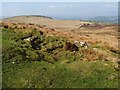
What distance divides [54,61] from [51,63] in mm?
737

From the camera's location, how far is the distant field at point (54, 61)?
94.5 feet

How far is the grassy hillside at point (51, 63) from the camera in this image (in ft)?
94.2

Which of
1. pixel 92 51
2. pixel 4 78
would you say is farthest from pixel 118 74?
pixel 4 78

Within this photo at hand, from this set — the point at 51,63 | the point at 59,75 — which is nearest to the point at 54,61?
the point at 51,63

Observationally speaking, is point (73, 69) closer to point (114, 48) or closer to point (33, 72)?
point (33, 72)

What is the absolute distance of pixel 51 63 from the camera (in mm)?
31844

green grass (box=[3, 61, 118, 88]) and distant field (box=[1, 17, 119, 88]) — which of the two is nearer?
green grass (box=[3, 61, 118, 88])

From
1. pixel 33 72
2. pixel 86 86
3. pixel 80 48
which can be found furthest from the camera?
pixel 80 48

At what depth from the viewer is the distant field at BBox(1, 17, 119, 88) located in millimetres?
28797

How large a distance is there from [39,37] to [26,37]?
153 cm

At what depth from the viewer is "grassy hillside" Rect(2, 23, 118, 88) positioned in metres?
28.7

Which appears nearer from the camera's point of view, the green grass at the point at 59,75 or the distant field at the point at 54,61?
the green grass at the point at 59,75

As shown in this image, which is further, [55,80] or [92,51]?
[92,51]

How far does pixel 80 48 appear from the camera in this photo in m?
35.2
